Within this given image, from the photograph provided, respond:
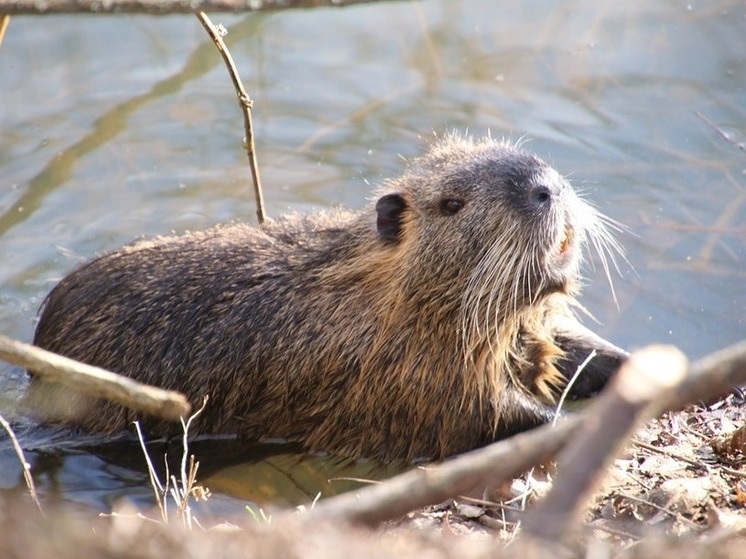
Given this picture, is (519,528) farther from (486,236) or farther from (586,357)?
(586,357)

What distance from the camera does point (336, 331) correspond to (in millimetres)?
4340

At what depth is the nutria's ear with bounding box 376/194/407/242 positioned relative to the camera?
421 cm

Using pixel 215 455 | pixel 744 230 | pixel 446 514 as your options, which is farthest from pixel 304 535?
pixel 744 230

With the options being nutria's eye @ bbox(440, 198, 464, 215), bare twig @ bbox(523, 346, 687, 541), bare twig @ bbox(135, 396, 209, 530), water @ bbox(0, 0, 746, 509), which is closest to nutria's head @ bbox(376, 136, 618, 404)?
nutria's eye @ bbox(440, 198, 464, 215)

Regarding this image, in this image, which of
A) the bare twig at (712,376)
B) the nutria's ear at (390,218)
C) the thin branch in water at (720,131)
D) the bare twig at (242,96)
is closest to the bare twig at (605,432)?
the bare twig at (712,376)

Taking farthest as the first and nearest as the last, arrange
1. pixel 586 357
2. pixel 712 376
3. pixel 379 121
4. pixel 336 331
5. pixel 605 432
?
pixel 379 121
pixel 586 357
pixel 336 331
pixel 712 376
pixel 605 432

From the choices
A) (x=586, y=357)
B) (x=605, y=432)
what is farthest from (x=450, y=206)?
(x=605, y=432)

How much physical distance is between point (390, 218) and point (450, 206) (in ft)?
0.89

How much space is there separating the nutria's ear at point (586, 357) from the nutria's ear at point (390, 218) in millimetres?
954

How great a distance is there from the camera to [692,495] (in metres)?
3.70

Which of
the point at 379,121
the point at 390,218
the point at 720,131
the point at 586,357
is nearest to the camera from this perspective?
the point at 390,218

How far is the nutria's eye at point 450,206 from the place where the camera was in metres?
4.07

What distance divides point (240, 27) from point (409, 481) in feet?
20.0

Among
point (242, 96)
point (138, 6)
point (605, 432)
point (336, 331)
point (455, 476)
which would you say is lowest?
point (336, 331)
